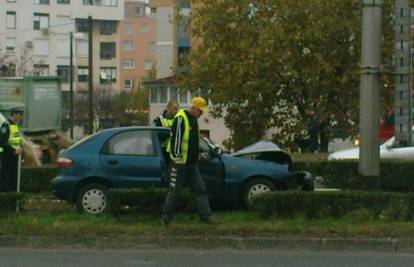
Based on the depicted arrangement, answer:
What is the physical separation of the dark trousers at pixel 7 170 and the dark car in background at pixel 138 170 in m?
1.75

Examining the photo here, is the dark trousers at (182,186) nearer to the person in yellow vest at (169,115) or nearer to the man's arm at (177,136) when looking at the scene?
the man's arm at (177,136)

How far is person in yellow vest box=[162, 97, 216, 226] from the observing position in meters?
10.4

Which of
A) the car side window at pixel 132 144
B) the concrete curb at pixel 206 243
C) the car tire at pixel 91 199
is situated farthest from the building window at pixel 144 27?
the concrete curb at pixel 206 243

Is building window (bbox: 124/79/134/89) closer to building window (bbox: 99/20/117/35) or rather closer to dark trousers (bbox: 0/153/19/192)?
building window (bbox: 99/20/117/35)

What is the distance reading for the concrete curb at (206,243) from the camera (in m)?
9.84

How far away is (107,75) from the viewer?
99.3 m

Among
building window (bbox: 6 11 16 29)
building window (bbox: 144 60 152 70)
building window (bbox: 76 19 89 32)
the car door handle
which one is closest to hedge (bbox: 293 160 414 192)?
the car door handle

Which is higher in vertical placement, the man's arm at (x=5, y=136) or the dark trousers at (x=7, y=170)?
the man's arm at (x=5, y=136)

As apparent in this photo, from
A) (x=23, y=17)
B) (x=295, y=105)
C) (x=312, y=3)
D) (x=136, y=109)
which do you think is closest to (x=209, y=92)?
(x=295, y=105)

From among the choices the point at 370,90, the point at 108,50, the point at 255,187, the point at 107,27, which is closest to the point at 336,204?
the point at 255,187

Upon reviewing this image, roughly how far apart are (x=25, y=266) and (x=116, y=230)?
5.27 feet

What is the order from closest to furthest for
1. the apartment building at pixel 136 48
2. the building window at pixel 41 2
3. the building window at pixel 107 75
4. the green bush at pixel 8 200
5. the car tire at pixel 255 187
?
the green bush at pixel 8 200 < the car tire at pixel 255 187 < the building window at pixel 41 2 < the building window at pixel 107 75 < the apartment building at pixel 136 48

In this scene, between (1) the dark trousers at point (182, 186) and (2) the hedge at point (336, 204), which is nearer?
(1) the dark trousers at point (182, 186)

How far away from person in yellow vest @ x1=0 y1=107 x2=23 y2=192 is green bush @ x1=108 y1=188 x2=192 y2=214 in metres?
3.23
